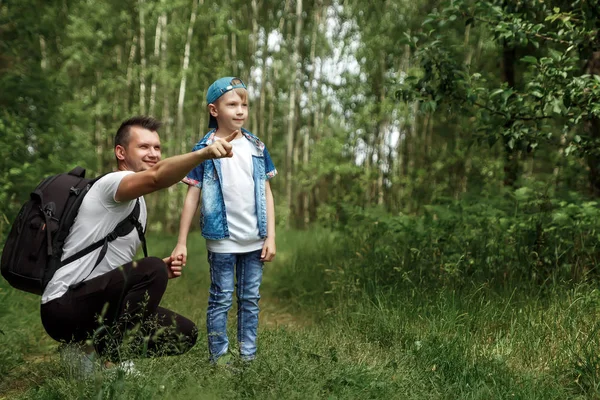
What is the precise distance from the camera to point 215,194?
3.86 metres

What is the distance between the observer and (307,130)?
77.8ft

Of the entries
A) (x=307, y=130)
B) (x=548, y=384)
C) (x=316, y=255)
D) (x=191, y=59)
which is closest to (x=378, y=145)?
(x=307, y=130)

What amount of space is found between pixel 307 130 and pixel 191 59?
5.24 m

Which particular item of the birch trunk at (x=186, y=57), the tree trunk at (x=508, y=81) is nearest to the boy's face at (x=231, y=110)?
the tree trunk at (x=508, y=81)

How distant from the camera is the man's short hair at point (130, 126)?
12.1ft

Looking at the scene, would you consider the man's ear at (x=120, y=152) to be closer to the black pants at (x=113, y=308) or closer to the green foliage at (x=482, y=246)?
the black pants at (x=113, y=308)

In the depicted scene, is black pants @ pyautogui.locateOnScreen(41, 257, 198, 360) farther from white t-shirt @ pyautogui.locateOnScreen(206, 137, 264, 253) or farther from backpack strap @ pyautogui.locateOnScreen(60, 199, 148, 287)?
white t-shirt @ pyautogui.locateOnScreen(206, 137, 264, 253)

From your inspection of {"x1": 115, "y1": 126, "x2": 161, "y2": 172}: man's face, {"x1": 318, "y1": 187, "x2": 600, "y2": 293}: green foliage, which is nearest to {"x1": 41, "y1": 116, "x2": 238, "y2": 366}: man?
{"x1": 115, "y1": 126, "x2": 161, "y2": 172}: man's face

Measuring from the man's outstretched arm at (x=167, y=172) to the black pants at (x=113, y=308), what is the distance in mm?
447

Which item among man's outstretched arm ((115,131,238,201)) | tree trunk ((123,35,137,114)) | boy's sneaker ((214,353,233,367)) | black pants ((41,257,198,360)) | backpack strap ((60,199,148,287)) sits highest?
tree trunk ((123,35,137,114))

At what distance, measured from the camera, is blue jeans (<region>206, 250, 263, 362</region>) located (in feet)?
12.6

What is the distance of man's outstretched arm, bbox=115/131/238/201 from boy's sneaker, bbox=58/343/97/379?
917 millimetres

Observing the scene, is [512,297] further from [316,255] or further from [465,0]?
[316,255]

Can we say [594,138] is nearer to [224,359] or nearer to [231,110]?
[231,110]
